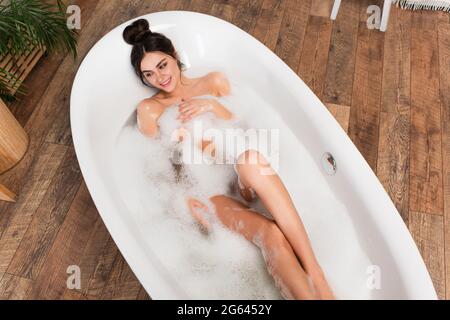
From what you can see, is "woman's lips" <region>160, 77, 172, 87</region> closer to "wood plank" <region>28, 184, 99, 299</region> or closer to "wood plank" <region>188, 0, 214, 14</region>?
"wood plank" <region>28, 184, 99, 299</region>

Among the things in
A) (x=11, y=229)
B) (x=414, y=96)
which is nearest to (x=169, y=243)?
(x=11, y=229)

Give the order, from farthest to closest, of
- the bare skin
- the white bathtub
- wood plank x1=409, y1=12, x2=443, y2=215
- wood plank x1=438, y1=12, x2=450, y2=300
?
wood plank x1=409, y1=12, x2=443, y2=215
wood plank x1=438, y1=12, x2=450, y2=300
the bare skin
the white bathtub

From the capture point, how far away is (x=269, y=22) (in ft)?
7.75

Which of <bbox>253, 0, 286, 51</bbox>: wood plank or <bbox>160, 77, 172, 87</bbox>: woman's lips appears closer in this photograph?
<bbox>160, 77, 172, 87</bbox>: woman's lips

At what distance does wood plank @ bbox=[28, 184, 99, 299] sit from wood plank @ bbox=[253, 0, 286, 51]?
1184mm

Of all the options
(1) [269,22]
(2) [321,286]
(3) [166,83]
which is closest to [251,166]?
(2) [321,286]

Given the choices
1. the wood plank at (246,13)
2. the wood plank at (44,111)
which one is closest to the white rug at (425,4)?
the wood plank at (246,13)

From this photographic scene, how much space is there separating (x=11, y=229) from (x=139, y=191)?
1.69 ft

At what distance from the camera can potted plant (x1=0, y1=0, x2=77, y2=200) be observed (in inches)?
65.1

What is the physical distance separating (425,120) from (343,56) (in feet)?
1.68

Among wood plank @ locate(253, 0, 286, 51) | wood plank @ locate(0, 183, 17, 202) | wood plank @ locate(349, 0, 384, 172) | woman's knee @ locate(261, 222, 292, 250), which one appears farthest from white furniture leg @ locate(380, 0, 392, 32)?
wood plank @ locate(0, 183, 17, 202)

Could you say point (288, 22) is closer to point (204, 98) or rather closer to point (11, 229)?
point (204, 98)

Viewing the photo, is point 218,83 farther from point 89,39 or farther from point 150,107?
point 89,39

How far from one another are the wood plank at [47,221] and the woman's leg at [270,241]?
0.53 meters
